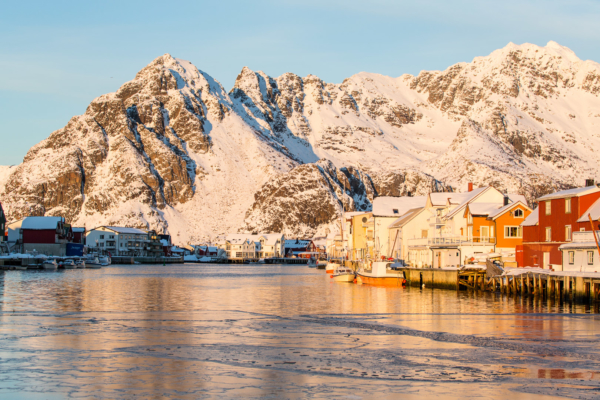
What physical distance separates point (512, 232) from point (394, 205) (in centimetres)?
3649

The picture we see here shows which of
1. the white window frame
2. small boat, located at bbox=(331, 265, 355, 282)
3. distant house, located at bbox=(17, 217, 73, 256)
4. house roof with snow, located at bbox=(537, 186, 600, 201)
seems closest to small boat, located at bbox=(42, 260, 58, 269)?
distant house, located at bbox=(17, 217, 73, 256)

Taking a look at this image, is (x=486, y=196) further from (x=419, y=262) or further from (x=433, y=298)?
(x=433, y=298)

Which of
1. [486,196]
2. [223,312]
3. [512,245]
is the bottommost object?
[223,312]

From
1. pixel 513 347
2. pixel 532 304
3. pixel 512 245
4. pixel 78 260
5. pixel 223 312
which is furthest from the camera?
pixel 78 260

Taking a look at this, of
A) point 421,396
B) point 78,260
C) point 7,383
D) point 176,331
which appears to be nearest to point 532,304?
point 176,331

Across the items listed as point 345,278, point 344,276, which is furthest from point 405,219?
point 345,278

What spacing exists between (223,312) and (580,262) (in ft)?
95.9

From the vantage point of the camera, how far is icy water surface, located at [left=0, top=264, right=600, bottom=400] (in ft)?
69.8

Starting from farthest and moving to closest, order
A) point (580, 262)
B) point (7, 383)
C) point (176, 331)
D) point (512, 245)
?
point (512, 245) → point (580, 262) → point (176, 331) → point (7, 383)

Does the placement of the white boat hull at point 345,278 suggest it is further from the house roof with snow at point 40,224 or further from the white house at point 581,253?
the house roof with snow at point 40,224

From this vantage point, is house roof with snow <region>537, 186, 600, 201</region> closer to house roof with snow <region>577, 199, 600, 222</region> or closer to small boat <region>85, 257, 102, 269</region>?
house roof with snow <region>577, 199, 600, 222</region>

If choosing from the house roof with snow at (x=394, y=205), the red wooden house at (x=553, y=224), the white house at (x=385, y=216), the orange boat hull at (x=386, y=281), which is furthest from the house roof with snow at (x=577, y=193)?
the house roof with snow at (x=394, y=205)

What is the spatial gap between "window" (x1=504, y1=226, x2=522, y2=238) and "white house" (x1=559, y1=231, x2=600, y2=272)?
17.4 metres

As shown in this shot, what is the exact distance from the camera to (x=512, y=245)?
247ft
